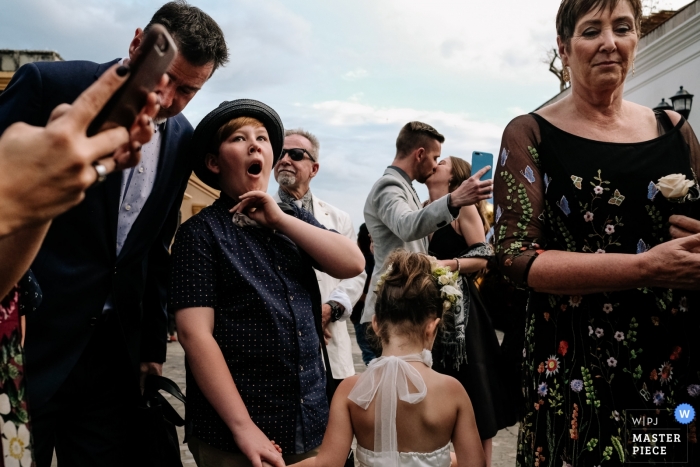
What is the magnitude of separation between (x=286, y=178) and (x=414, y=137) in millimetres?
890

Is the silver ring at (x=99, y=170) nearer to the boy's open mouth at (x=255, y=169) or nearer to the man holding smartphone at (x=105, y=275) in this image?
the man holding smartphone at (x=105, y=275)

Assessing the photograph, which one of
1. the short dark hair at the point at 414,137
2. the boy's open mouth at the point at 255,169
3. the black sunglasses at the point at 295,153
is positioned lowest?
the boy's open mouth at the point at 255,169

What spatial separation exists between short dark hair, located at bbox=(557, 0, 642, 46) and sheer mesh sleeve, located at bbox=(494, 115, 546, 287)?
11.8 inches

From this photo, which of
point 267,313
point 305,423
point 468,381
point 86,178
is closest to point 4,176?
point 86,178

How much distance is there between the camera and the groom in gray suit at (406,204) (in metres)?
3.58

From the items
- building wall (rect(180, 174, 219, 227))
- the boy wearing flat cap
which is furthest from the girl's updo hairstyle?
building wall (rect(180, 174, 219, 227))

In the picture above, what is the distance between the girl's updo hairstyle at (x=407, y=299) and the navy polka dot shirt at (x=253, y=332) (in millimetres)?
463

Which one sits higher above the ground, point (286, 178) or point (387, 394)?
point (286, 178)

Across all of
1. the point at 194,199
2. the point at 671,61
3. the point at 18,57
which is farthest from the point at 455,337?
the point at 194,199

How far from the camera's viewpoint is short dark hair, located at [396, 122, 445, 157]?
14.0 feet

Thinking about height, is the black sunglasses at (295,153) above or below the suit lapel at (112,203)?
above

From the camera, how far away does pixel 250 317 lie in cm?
208

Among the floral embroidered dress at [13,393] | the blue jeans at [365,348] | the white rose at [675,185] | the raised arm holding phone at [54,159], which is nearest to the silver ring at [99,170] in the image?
the raised arm holding phone at [54,159]

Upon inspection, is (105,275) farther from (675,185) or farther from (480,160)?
(480,160)
